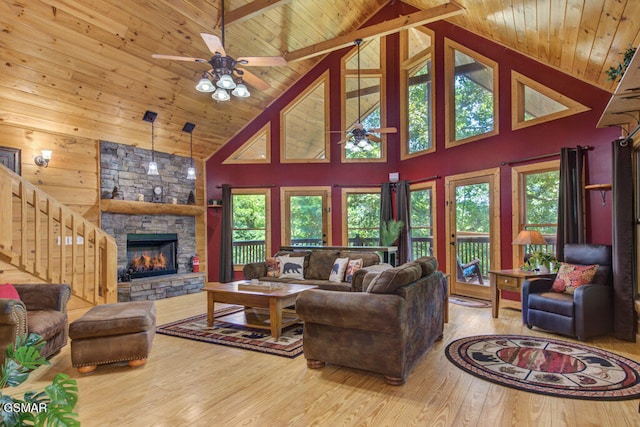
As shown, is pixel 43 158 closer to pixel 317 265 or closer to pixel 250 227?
pixel 250 227

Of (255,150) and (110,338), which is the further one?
(255,150)

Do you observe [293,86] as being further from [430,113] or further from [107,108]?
[107,108]

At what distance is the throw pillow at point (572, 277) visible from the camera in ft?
13.6

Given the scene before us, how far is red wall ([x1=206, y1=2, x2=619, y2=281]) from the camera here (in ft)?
15.6

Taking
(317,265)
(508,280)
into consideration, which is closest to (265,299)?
(317,265)

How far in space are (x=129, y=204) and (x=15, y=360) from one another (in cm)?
549

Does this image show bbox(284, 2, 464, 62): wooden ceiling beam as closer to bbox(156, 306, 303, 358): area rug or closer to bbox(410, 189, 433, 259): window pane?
bbox(410, 189, 433, 259): window pane

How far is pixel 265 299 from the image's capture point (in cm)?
414

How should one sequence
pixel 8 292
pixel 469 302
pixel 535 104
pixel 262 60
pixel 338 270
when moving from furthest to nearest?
1. pixel 469 302
2. pixel 535 104
3. pixel 338 270
4. pixel 262 60
5. pixel 8 292

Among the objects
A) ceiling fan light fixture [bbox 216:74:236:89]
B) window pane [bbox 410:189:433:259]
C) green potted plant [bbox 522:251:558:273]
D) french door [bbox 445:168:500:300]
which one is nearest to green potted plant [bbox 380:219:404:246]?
window pane [bbox 410:189:433:259]

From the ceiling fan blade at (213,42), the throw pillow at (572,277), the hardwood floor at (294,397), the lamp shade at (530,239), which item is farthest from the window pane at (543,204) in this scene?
the ceiling fan blade at (213,42)

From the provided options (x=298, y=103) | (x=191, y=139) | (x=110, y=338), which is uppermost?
(x=298, y=103)

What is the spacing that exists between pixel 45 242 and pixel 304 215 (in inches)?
178
